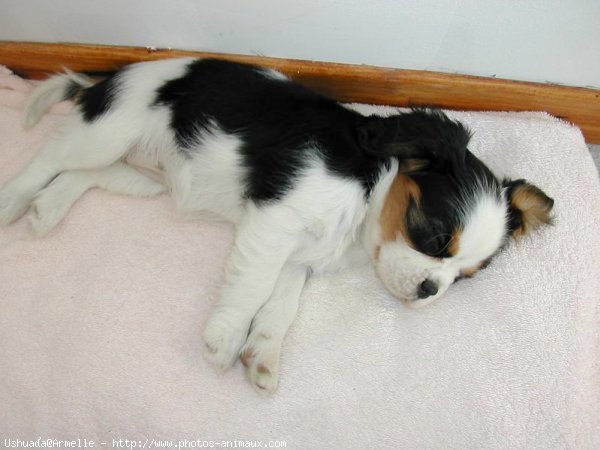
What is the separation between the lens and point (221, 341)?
1.73m

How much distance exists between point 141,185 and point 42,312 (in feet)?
2.01

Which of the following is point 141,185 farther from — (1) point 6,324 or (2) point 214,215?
(1) point 6,324

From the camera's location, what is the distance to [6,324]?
1848 mm

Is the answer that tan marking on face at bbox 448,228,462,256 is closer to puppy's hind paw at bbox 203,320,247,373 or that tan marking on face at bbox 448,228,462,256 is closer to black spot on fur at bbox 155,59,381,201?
black spot on fur at bbox 155,59,381,201

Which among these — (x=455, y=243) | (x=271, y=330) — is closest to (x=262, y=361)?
(x=271, y=330)

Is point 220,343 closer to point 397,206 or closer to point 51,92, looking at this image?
point 397,206

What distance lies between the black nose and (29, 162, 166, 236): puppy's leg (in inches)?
44.1

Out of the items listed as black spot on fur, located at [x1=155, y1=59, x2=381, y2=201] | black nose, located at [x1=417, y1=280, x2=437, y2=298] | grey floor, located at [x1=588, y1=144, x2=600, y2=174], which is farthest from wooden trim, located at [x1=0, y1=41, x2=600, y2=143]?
black nose, located at [x1=417, y1=280, x2=437, y2=298]

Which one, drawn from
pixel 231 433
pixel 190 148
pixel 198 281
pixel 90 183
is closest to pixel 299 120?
pixel 190 148

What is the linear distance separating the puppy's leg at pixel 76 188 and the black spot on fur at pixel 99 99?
23 centimetres

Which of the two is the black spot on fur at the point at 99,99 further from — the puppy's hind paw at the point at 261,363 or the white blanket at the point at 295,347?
the puppy's hind paw at the point at 261,363

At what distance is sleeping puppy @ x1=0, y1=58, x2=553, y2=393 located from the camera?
5.43ft

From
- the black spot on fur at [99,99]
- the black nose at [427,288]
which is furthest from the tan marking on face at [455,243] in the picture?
the black spot on fur at [99,99]

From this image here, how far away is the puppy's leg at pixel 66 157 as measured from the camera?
1913 millimetres
